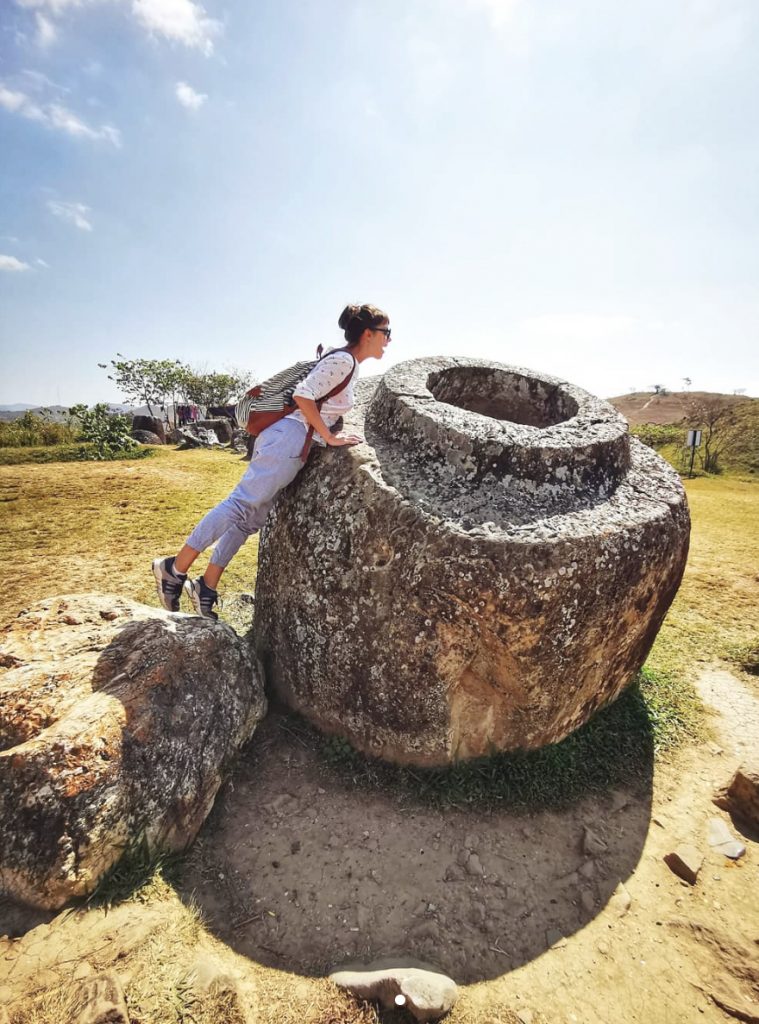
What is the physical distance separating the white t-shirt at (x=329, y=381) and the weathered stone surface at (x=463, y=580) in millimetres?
370

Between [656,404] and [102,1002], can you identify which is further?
[656,404]

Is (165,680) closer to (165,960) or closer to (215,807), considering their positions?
(215,807)

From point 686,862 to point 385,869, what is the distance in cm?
194

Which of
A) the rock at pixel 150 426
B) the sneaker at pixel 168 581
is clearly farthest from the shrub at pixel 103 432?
the sneaker at pixel 168 581

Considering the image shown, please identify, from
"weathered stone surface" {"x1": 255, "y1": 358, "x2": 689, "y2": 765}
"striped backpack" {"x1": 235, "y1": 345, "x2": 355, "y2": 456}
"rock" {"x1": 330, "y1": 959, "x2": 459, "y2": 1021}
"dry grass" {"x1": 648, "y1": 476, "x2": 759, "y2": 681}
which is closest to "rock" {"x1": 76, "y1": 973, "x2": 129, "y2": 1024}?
"rock" {"x1": 330, "y1": 959, "x2": 459, "y2": 1021}

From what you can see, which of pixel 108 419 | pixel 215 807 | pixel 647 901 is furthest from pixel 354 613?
pixel 108 419

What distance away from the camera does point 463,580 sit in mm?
3111

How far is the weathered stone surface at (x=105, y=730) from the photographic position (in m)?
2.55

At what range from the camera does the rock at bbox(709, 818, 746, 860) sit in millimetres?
3406

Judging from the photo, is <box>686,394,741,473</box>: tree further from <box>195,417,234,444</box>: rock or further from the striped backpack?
the striped backpack

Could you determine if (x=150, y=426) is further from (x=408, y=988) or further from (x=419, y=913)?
(x=408, y=988)

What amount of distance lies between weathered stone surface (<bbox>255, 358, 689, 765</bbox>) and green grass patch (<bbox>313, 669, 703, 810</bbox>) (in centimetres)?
11

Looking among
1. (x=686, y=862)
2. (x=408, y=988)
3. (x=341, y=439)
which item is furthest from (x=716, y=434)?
(x=408, y=988)

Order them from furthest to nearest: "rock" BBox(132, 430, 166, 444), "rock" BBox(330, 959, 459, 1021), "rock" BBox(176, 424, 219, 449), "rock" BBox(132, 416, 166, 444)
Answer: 1. "rock" BBox(132, 416, 166, 444)
2. "rock" BBox(132, 430, 166, 444)
3. "rock" BBox(176, 424, 219, 449)
4. "rock" BBox(330, 959, 459, 1021)
